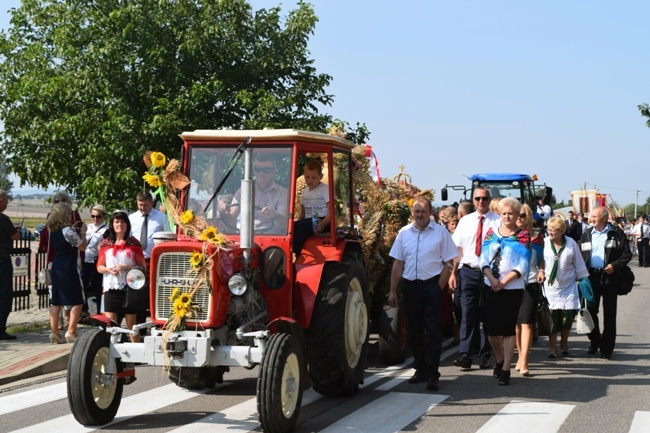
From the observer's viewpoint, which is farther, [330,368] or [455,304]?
[455,304]

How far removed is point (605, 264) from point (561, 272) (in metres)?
0.68

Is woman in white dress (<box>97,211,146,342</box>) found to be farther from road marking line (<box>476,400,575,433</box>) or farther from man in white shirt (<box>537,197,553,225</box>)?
man in white shirt (<box>537,197,553,225</box>)

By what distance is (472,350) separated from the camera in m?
10.8

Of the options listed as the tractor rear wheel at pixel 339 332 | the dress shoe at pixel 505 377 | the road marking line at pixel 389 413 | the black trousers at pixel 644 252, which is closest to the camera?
the road marking line at pixel 389 413

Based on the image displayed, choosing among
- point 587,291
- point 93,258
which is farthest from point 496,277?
point 93,258

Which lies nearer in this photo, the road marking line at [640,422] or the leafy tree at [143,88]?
the road marking line at [640,422]

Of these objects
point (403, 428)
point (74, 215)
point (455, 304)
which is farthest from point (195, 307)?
point (74, 215)

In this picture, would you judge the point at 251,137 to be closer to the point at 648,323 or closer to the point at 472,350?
the point at 472,350

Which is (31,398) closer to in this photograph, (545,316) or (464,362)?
(464,362)

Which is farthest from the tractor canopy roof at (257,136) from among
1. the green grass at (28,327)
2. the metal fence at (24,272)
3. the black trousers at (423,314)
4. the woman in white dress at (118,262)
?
the metal fence at (24,272)

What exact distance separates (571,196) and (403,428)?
1619 inches

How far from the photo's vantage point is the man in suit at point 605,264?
11.9m

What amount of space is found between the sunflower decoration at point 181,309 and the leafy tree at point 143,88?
11847 millimetres

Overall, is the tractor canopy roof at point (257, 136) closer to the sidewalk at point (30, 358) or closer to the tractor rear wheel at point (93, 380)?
the tractor rear wheel at point (93, 380)
